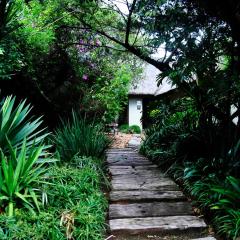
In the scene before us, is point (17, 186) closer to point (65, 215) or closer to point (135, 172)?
point (65, 215)

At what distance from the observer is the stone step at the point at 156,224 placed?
3.63 metres

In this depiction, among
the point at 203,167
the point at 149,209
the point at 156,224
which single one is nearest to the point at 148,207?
the point at 149,209

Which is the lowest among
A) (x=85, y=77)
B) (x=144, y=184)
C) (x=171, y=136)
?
(x=144, y=184)

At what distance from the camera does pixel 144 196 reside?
448 centimetres

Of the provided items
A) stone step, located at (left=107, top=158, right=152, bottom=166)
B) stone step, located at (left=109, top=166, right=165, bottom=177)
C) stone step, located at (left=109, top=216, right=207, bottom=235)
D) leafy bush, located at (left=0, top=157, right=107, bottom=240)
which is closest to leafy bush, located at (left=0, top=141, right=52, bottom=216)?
leafy bush, located at (left=0, top=157, right=107, bottom=240)

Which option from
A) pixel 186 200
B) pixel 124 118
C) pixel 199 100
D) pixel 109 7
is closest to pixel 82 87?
pixel 109 7

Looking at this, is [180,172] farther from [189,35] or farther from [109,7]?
[109,7]

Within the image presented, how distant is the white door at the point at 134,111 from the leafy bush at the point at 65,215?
54.2 feet

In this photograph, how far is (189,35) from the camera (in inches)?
202

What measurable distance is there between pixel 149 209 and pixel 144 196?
0.37 metres

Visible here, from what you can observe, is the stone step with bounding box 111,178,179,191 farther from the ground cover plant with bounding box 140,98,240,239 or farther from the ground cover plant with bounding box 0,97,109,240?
the ground cover plant with bounding box 0,97,109,240

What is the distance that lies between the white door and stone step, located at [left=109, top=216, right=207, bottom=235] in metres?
16.8

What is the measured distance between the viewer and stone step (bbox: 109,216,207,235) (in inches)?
143

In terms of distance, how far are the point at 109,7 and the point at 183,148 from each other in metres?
3.60
